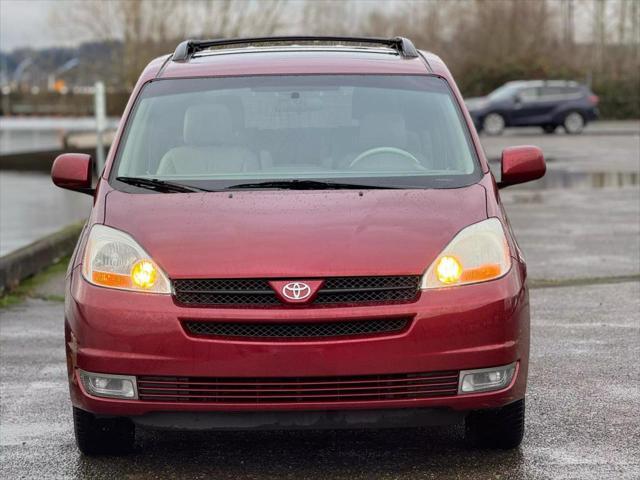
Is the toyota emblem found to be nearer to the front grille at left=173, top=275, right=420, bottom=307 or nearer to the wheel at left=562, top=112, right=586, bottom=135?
the front grille at left=173, top=275, right=420, bottom=307

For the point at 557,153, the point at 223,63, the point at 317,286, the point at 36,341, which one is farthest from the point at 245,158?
the point at 557,153

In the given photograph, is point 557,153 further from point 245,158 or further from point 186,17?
point 186,17

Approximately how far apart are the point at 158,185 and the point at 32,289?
5482mm

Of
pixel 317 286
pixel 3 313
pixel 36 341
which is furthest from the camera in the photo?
pixel 3 313

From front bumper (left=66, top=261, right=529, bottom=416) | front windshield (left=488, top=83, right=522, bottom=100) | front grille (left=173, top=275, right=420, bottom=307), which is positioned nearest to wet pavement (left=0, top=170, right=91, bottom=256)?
front bumper (left=66, top=261, right=529, bottom=416)

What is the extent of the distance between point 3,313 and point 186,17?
48355mm

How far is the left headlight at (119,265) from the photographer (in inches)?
184

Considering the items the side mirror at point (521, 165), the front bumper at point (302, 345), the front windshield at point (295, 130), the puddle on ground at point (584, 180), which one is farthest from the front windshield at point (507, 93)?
the front bumper at point (302, 345)

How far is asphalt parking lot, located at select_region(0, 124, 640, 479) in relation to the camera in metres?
5.01

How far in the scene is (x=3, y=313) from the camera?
9352 millimetres

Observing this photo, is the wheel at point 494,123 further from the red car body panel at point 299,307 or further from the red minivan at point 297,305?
the red car body panel at point 299,307

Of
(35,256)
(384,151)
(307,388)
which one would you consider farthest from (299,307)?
(35,256)

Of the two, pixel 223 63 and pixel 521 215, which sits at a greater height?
pixel 223 63

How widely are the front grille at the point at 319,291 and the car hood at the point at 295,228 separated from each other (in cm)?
3
